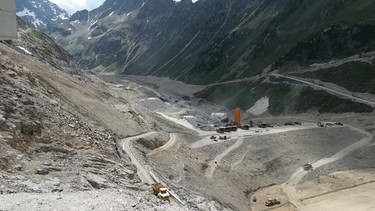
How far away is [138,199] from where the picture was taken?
2969 centimetres

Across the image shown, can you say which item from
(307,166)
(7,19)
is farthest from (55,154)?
(307,166)

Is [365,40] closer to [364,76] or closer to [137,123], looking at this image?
[364,76]

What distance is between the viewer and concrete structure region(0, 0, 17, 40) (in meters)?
29.3

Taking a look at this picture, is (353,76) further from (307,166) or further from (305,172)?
(305,172)

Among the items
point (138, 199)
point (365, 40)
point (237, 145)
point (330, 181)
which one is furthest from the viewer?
point (365, 40)

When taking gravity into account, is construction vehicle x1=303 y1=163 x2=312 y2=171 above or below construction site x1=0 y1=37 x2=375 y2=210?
below

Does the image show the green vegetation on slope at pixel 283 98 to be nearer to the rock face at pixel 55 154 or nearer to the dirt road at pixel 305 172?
the dirt road at pixel 305 172

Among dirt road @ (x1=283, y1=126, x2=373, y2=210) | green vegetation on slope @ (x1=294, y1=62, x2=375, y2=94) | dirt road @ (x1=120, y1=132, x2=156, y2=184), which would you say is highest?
green vegetation on slope @ (x1=294, y1=62, x2=375, y2=94)

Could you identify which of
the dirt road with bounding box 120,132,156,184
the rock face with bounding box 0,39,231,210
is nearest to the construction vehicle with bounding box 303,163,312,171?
the dirt road with bounding box 120,132,156,184

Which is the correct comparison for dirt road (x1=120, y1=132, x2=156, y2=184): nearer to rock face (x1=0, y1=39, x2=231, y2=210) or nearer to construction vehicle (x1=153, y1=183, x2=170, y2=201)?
rock face (x1=0, y1=39, x2=231, y2=210)

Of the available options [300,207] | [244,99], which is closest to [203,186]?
[300,207]

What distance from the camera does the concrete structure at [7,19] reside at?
96.2ft

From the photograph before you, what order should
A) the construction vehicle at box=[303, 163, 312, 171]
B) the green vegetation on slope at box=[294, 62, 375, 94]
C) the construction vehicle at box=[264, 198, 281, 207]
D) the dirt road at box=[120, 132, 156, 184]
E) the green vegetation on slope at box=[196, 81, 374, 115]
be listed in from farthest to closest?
the green vegetation on slope at box=[294, 62, 375, 94], the green vegetation on slope at box=[196, 81, 374, 115], the construction vehicle at box=[303, 163, 312, 171], the construction vehicle at box=[264, 198, 281, 207], the dirt road at box=[120, 132, 156, 184]

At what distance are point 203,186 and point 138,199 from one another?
87.6ft
